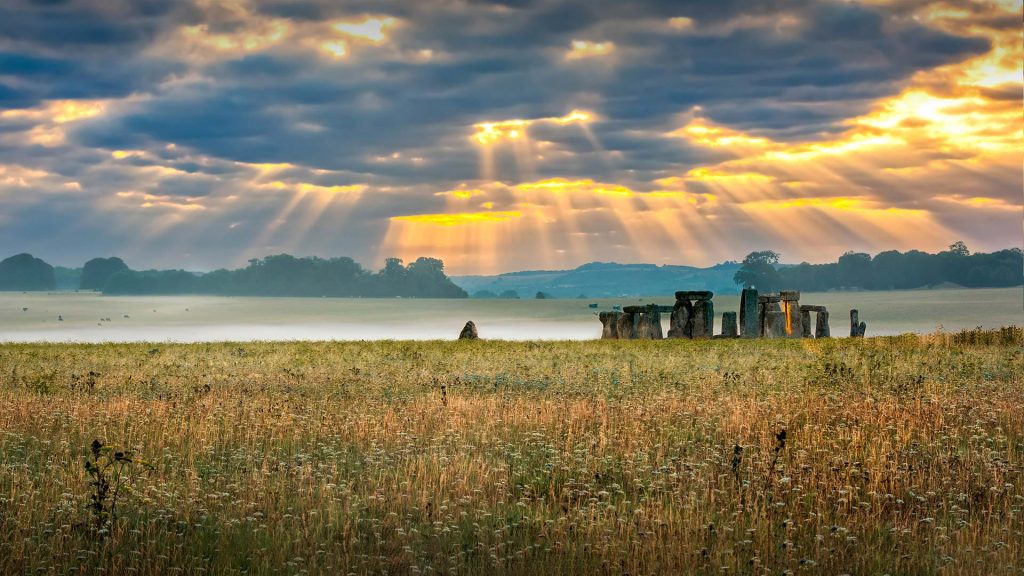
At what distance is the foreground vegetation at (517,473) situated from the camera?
11297 mm

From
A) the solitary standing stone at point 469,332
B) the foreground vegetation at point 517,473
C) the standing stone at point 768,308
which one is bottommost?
the foreground vegetation at point 517,473

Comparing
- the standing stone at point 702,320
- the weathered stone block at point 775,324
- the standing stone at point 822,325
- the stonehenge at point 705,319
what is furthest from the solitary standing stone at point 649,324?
the standing stone at point 822,325

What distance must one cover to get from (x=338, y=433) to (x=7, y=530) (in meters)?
7.18

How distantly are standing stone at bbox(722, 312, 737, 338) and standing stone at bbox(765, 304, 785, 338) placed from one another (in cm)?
177

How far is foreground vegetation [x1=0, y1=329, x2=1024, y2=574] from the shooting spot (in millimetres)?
11297

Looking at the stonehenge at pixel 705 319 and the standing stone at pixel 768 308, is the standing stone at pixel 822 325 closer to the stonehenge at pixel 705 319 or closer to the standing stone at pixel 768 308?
the stonehenge at pixel 705 319

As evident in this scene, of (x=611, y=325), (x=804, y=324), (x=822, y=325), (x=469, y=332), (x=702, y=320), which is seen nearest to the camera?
(x=469, y=332)

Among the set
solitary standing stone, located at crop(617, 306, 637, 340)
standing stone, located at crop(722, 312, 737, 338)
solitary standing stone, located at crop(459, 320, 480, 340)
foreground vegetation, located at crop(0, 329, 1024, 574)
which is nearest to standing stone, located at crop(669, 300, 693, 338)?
solitary standing stone, located at crop(617, 306, 637, 340)

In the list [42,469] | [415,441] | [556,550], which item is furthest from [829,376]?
[42,469]

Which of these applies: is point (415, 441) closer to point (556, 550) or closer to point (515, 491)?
point (515, 491)

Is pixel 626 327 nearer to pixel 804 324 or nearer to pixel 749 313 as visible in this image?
pixel 749 313

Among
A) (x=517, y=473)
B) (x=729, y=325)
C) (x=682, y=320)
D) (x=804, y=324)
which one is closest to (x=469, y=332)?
(x=682, y=320)

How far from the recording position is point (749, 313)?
52.0m

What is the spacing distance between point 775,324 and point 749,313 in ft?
6.29
